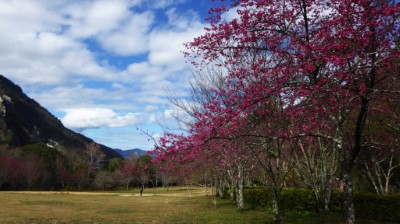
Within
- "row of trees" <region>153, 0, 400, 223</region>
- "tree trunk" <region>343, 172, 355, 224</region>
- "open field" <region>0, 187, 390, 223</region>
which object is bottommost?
"open field" <region>0, 187, 390, 223</region>

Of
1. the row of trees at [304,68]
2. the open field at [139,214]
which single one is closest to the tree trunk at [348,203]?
the row of trees at [304,68]

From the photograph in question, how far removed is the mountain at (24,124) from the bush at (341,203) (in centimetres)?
9865

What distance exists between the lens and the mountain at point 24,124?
125 m

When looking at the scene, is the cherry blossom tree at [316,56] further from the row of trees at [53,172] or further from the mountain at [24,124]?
the mountain at [24,124]

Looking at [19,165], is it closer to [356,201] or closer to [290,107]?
[356,201]

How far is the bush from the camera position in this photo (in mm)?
17109

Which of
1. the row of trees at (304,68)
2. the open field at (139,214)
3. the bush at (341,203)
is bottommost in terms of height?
the open field at (139,214)

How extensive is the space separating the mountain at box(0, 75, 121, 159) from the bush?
98.6m

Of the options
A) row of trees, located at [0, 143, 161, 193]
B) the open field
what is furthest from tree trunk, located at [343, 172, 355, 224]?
row of trees, located at [0, 143, 161, 193]

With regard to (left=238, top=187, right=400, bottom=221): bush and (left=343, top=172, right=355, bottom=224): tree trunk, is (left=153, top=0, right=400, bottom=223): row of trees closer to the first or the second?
(left=343, top=172, right=355, bottom=224): tree trunk

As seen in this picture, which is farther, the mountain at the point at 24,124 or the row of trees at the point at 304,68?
the mountain at the point at 24,124

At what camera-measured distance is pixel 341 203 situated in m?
20.4

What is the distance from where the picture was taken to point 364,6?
7145 millimetres

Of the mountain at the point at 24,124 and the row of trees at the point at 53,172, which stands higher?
the mountain at the point at 24,124
